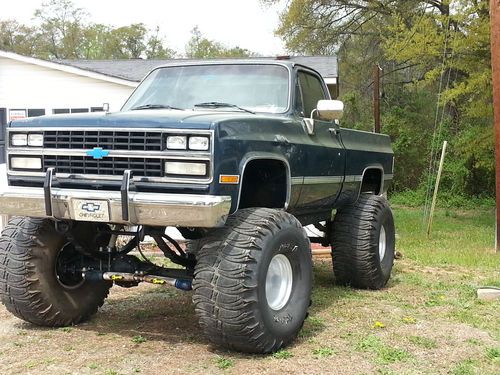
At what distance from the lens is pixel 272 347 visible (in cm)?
471

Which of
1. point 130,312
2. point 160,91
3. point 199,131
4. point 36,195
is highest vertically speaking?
point 160,91

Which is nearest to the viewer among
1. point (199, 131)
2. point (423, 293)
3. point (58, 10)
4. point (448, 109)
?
point (199, 131)

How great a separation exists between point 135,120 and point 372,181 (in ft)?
13.2

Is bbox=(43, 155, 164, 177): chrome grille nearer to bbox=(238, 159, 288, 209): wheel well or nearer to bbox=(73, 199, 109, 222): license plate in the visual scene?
bbox=(73, 199, 109, 222): license plate

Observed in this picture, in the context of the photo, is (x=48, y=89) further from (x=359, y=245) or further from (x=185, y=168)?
(x=185, y=168)

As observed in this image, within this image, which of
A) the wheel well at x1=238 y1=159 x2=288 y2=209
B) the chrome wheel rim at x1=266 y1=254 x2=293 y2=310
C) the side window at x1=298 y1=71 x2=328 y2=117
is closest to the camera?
the chrome wheel rim at x1=266 y1=254 x2=293 y2=310

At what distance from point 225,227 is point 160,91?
2.02 metres

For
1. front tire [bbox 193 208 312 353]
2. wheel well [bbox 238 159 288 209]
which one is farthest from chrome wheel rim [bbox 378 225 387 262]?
front tire [bbox 193 208 312 353]

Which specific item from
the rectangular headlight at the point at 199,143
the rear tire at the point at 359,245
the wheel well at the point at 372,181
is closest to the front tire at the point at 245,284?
the rectangular headlight at the point at 199,143

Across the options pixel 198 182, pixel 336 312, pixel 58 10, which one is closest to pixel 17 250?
pixel 198 182

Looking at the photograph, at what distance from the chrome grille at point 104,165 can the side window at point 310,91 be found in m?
1.99

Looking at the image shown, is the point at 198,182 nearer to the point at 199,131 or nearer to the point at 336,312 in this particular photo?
the point at 199,131

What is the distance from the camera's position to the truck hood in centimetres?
455

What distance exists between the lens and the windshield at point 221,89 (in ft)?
19.2
